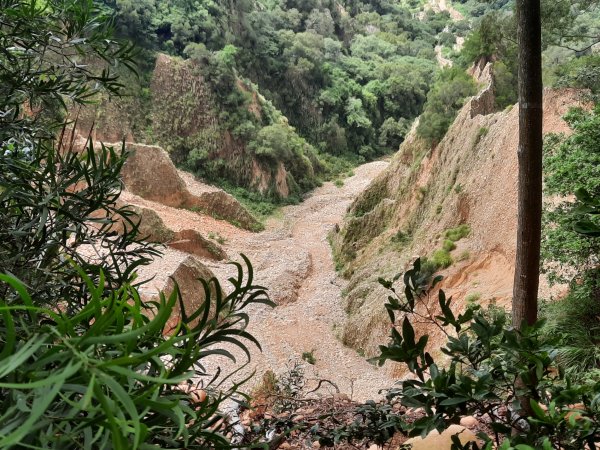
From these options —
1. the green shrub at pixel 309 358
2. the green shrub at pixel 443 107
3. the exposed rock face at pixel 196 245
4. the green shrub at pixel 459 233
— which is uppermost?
the green shrub at pixel 443 107

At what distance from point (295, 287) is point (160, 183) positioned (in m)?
4.95

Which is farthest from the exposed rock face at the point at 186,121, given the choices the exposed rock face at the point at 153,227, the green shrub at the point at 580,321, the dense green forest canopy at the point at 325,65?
the green shrub at the point at 580,321

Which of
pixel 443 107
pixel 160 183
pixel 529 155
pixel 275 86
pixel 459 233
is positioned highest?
pixel 275 86

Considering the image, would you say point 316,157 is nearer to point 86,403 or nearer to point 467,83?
point 467,83

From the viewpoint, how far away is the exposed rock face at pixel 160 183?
13305 millimetres

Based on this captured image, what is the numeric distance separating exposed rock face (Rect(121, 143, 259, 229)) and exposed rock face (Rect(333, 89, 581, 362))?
175 inches

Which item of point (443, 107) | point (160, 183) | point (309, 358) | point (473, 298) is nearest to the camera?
point (473, 298)

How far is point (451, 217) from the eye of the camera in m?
9.49

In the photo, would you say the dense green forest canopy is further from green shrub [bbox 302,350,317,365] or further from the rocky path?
green shrub [bbox 302,350,317,365]

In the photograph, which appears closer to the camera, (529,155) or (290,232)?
(529,155)

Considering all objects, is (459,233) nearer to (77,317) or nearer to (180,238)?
(180,238)

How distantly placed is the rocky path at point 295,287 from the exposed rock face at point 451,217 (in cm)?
56

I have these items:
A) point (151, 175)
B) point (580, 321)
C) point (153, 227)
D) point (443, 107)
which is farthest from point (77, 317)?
point (443, 107)

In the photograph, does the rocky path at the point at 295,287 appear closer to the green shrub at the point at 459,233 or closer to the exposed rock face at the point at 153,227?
the exposed rock face at the point at 153,227
